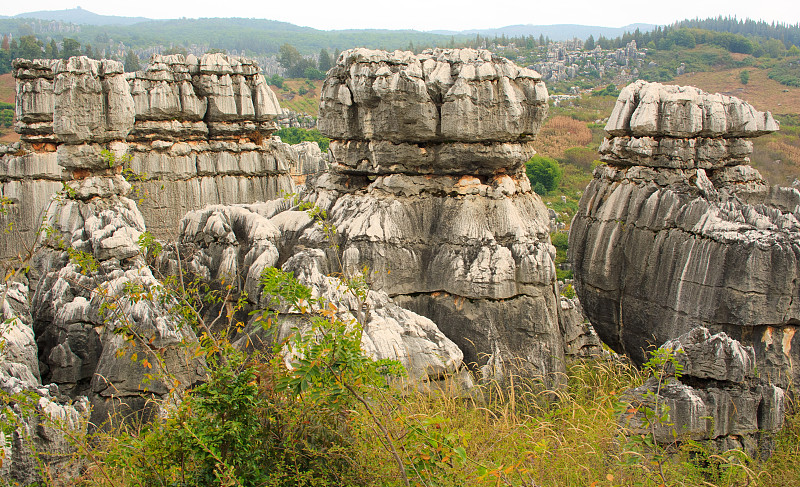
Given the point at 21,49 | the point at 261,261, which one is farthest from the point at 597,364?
the point at 21,49

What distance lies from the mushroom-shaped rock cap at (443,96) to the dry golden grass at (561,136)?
1584 inches

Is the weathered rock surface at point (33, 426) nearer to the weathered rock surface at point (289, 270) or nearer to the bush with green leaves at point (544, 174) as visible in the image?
the weathered rock surface at point (289, 270)

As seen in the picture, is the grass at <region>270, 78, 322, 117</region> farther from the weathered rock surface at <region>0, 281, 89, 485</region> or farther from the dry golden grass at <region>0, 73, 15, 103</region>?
the weathered rock surface at <region>0, 281, 89, 485</region>

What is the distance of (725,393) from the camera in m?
5.73

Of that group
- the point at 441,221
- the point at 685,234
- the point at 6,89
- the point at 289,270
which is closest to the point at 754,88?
the point at 685,234

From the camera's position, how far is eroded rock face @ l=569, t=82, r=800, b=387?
738 centimetres

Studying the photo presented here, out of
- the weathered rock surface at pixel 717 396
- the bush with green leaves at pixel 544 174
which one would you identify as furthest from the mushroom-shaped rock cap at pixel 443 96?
the bush with green leaves at pixel 544 174

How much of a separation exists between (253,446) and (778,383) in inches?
244

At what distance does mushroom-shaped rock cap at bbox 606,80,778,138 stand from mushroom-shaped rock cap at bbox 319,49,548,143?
2397 millimetres

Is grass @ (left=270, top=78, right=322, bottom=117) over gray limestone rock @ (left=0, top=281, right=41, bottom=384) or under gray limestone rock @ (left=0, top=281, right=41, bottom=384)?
over

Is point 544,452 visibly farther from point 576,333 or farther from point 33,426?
point 576,333

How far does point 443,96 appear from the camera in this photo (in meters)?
8.16

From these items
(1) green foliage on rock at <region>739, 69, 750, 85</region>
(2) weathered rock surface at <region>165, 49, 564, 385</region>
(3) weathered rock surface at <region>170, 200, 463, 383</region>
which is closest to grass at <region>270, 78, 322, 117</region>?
(1) green foliage on rock at <region>739, 69, 750, 85</region>

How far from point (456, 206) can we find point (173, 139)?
413 inches
